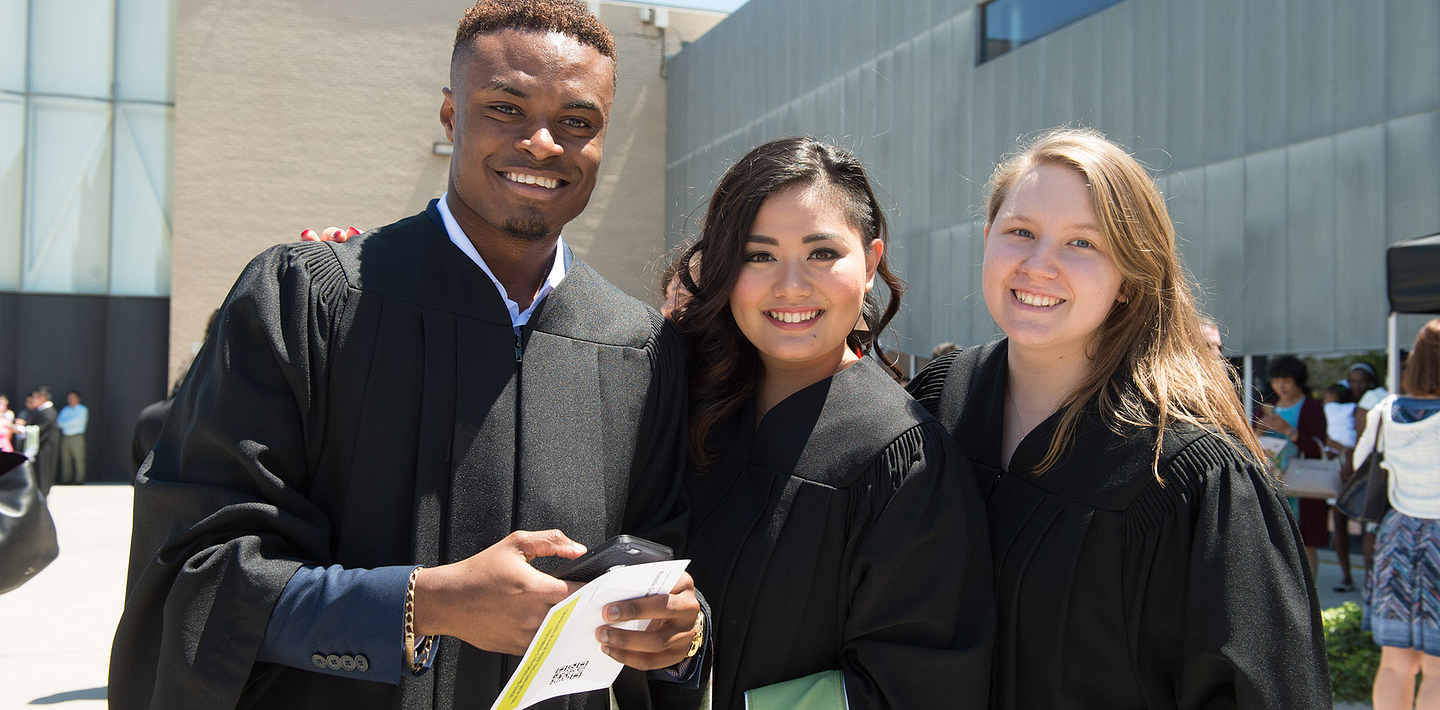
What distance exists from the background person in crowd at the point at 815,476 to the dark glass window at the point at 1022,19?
33.1 ft

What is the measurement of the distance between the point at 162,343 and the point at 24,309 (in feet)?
7.34

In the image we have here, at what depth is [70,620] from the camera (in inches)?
296

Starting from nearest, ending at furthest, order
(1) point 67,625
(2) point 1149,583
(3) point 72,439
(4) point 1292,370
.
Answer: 1. (2) point 1149,583
2. (1) point 67,625
3. (4) point 1292,370
4. (3) point 72,439

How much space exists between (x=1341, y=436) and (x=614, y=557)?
26.5 ft

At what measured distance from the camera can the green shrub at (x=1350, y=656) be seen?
17.9 ft

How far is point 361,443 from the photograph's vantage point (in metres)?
1.89

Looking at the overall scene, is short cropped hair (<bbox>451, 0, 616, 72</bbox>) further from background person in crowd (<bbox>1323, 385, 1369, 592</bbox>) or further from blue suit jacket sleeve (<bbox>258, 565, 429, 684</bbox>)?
background person in crowd (<bbox>1323, 385, 1369, 592</bbox>)

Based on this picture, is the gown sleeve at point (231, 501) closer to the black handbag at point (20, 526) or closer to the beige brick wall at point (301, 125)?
the black handbag at point (20, 526)

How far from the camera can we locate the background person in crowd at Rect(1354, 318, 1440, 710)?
468cm

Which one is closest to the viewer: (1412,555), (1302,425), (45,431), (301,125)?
(1412,555)

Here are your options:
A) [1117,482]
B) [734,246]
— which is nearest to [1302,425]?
[1117,482]

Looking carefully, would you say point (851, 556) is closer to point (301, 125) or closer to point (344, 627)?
point (344, 627)

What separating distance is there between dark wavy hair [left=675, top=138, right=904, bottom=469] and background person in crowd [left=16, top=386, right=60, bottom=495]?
14.2 m

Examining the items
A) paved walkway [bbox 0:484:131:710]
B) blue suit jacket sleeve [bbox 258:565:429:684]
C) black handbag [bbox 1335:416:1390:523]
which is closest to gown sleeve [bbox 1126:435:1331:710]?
blue suit jacket sleeve [bbox 258:565:429:684]
